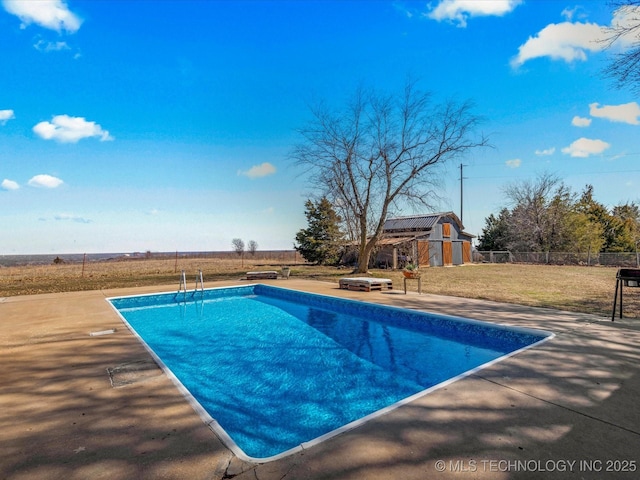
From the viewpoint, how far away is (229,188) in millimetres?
20141

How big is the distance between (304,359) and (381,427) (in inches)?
116

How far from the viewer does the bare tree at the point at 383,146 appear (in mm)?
15820

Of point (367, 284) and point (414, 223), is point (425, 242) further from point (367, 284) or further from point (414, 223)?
point (367, 284)

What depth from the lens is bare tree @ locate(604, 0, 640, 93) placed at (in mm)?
6281

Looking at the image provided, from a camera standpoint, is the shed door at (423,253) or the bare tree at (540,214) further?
the bare tree at (540,214)

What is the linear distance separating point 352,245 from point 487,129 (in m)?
12.6

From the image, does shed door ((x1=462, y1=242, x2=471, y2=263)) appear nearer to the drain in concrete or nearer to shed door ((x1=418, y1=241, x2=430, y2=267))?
shed door ((x1=418, y1=241, x2=430, y2=267))

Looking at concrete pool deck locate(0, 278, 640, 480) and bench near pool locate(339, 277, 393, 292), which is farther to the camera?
bench near pool locate(339, 277, 393, 292)

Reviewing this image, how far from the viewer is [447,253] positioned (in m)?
24.8

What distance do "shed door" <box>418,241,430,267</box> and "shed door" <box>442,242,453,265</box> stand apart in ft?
6.37

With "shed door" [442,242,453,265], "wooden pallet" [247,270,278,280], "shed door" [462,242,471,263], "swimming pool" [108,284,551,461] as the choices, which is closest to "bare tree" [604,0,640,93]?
"swimming pool" [108,284,551,461]

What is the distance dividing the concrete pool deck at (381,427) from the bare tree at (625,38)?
569cm

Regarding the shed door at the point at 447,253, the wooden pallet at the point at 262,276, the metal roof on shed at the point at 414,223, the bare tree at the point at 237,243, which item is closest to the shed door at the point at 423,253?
the metal roof on shed at the point at 414,223

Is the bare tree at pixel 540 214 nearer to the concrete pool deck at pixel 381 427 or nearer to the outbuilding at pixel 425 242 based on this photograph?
the outbuilding at pixel 425 242
